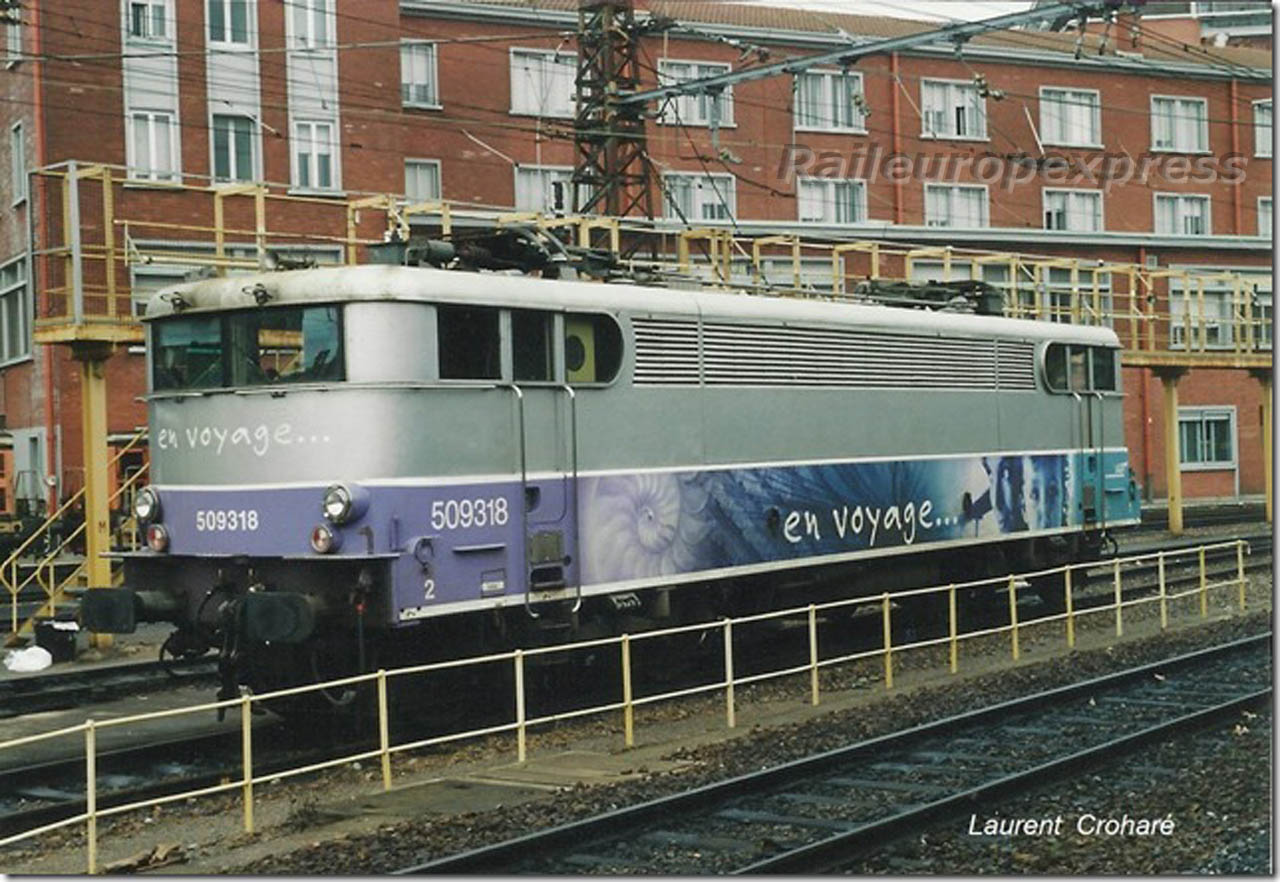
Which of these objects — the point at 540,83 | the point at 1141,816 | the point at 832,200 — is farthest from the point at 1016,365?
the point at 832,200

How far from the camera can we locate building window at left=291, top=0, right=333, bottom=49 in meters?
33.8

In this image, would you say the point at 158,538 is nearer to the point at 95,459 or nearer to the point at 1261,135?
the point at 95,459

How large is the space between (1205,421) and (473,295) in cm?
3201

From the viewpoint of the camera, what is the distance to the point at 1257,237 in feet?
145

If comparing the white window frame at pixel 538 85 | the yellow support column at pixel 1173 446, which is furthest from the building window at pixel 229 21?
the yellow support column at pixel 1173 446

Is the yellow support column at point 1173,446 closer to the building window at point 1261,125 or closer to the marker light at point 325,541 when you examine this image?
the building window at point 1261,125

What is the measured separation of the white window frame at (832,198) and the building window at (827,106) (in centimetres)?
133

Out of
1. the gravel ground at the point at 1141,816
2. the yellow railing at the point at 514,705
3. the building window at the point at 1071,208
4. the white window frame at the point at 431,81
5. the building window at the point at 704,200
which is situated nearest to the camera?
the gravel ground at the point at 1141,816

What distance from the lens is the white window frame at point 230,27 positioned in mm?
32281

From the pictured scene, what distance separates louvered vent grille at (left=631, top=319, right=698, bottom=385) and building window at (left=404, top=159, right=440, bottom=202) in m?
26.5

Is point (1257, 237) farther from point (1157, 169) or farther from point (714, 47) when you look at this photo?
point (714, 47)

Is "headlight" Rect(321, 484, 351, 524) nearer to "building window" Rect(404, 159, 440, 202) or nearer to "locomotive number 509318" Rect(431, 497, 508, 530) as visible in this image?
"locomotive number 509318" Rect(431, 497, 508, 530)

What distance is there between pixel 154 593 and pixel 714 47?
1270 inches

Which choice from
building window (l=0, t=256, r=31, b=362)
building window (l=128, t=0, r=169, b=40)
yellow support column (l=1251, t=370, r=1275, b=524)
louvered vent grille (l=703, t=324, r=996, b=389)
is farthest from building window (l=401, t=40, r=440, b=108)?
louvered vent grille (l=703, t=324, r=996, b=389)
